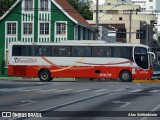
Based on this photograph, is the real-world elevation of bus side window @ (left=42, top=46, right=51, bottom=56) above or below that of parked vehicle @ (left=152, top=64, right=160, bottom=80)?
above

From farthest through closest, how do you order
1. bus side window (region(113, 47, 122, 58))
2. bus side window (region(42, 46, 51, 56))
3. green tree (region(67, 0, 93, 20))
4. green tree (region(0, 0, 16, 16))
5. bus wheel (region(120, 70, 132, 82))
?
green tree (region(67, 0, 93, 20)) < green tree (region(0, 0, 16, 16)) < bus side window (region(42, 46, 51, 56)) < bus side window (region(113, 47, 122, 58)) < bus wheel (region(120, 70, 132, 82))

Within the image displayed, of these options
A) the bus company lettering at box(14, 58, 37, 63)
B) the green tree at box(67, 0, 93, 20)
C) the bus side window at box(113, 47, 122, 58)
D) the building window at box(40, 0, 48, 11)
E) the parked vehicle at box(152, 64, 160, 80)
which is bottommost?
the parked vehicle at box(152, 64, 160, 80)

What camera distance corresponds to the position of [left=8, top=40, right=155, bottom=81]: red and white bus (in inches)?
1807

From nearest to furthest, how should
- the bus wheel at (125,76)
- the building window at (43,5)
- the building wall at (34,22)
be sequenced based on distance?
the bus wheel at (125,76) → the building wall at (34,22) → the building window at (43,5)

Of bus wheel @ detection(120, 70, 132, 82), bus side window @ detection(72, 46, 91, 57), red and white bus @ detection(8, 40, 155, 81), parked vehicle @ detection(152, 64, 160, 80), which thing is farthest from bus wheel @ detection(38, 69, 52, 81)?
parked vehicle @ detection(152, 64, 160, 80)

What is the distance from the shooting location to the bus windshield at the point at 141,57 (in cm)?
4591

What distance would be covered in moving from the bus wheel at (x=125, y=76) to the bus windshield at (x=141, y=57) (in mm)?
1156

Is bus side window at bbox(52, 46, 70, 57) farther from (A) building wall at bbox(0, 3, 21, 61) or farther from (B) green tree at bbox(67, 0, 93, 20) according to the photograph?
(B) green tree at bbox(67, 0, 93, 20)

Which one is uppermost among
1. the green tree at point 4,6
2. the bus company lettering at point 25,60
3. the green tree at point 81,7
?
the green tree at point 81,7

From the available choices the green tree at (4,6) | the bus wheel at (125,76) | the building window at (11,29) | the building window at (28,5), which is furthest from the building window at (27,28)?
the bus wheel at (125,76)

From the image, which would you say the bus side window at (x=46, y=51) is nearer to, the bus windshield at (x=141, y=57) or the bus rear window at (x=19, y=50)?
the bus rear window at (x=19, y=50)

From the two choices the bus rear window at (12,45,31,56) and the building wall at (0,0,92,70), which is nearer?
the bus rear window at (12,45,31,56)

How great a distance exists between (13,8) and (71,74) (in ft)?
62.4

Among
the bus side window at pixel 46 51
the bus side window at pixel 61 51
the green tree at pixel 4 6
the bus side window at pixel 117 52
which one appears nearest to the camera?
the bus side window at pixel 117 52
